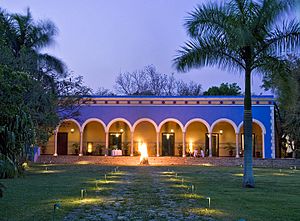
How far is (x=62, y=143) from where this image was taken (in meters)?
31.5

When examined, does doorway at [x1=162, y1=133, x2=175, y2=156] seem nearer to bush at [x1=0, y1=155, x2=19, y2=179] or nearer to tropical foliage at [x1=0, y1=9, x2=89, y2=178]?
tropical foliage at [x1=0, y1=9, x2=89, y2=178]

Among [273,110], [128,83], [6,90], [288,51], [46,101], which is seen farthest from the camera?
[128,83]

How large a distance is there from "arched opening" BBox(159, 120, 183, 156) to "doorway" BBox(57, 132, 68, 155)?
7.58 m

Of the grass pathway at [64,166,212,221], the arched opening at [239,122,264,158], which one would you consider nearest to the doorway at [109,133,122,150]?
the arched opening at [239,122,264,158]

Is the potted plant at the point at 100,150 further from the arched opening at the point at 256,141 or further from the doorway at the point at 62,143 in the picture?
the arched opening at the point at 256,141

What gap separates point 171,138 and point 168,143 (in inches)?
18.1

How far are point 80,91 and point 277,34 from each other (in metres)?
14.2

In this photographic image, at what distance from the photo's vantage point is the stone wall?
2591 centimetres

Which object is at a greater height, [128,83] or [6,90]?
[128,83]

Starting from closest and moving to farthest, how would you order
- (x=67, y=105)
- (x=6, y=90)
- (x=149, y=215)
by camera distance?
(x=149, y=215)
(x=6, y=90)
(x=67, y=105)

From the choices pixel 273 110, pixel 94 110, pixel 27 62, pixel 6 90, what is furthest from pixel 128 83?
pixel 6 90

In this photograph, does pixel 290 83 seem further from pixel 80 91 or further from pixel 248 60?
pixel 80 91

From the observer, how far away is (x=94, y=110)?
2998cm

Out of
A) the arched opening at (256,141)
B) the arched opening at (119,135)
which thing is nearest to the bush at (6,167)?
the arched opening at (119,135)
